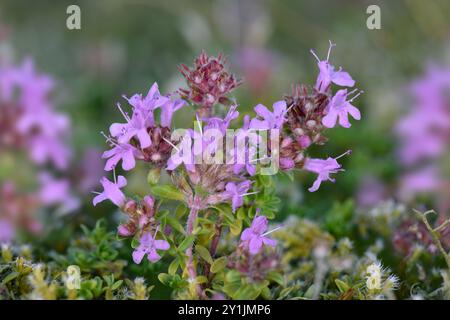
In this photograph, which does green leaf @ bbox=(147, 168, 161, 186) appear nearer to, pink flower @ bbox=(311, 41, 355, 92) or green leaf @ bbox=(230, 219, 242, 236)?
green leaf @ bbox=(230, 219, 242, 236)

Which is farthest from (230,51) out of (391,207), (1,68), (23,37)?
(391,207)

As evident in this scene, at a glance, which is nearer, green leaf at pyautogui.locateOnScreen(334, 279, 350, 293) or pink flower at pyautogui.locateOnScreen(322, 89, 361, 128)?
pink flower at pyautogui.locateOnScreen(322, 89, 361, 128)

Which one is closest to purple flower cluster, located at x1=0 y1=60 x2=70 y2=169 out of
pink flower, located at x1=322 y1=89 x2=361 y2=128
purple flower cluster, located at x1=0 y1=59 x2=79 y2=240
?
purple flower cluster, located at x1=0 y1=59 x2=79 y2=240

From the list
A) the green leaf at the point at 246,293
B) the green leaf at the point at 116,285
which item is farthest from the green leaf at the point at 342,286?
the green leaf at the point at 116,285

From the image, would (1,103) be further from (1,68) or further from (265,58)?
(265,58)

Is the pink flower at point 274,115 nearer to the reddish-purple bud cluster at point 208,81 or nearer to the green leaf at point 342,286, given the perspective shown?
the reddish-purple bud cluster at point 208,81
